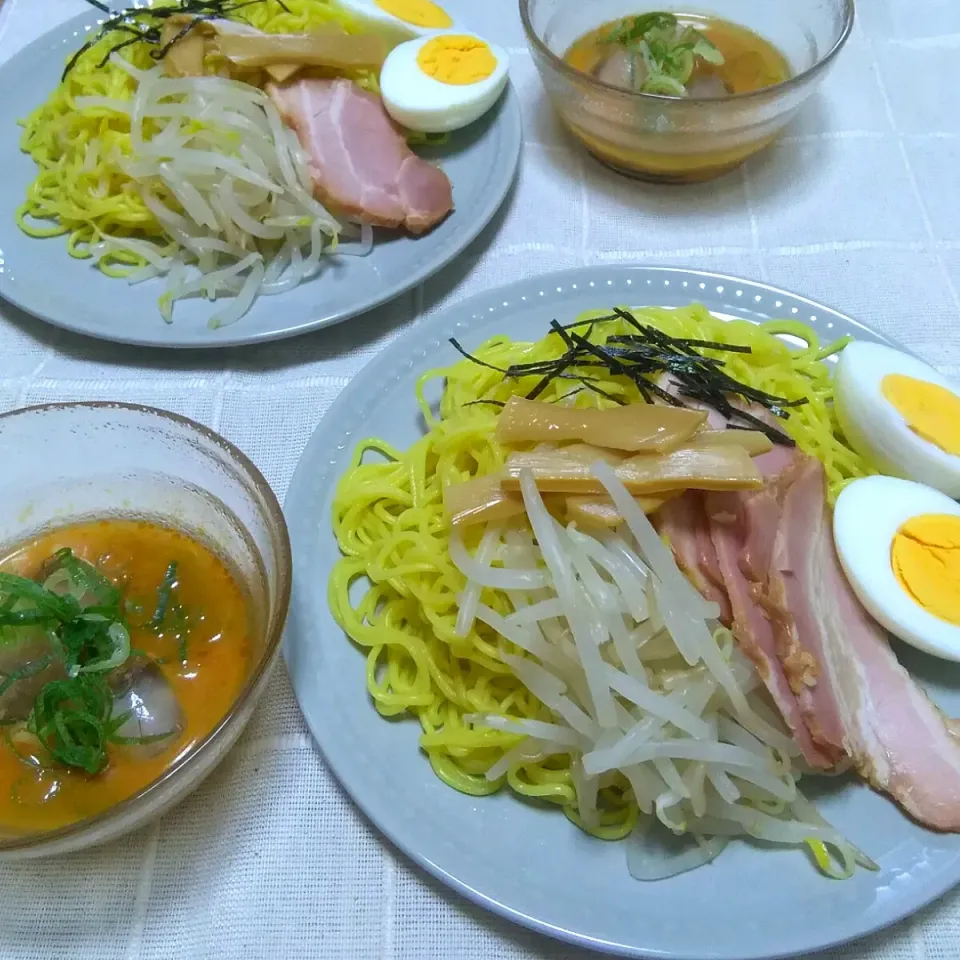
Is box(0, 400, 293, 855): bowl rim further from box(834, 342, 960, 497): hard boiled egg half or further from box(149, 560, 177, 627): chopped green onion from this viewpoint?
box(834, 342, 960, 497): hard boiled egg half

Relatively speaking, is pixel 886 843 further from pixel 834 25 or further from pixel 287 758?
pixel 834 25

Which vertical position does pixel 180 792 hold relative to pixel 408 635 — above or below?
above

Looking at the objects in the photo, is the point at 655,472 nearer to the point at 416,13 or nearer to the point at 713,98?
the point at 713,98

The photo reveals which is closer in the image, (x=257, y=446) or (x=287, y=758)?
(x=287, y=758)

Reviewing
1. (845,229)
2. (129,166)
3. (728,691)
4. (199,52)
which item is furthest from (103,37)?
(728,691)

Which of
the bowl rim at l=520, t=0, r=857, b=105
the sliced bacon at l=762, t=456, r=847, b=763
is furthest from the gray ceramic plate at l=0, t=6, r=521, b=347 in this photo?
the sliced bacon at l=762, t=456, r=847, b=763

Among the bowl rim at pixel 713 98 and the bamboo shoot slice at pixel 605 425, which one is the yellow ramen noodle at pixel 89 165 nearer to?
the bowl rim at pixel 713 98

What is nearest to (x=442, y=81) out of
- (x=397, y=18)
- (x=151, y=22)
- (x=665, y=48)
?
(x=397, y=18)
